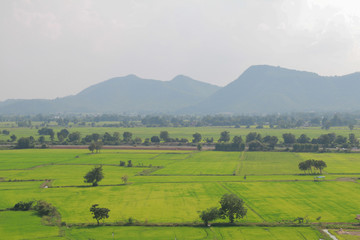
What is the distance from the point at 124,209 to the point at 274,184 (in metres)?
28.0

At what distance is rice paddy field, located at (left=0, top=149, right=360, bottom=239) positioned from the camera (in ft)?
133

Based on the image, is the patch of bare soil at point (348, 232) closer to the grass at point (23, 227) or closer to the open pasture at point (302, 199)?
the open pasture at point (302, 199)

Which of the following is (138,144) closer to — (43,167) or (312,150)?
(43,167)

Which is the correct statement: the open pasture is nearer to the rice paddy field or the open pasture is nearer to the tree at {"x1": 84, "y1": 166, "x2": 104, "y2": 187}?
the rice paddy field

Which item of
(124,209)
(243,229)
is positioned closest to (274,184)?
(243,229)

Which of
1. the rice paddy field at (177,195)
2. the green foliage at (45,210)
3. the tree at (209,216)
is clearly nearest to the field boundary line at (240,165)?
the rice paddy field at (177,195)

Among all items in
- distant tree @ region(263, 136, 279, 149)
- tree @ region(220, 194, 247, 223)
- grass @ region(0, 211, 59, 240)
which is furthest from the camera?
distant tree @ region(263, 136, 279, 149)

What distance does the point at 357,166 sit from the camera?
7869 centimetres

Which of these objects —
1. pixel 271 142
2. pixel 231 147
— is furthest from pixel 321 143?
pixel 231 147

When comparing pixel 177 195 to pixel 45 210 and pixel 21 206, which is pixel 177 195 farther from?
pixel 21 206

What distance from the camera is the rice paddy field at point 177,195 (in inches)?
1596

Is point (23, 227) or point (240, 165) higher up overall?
point (240, 165)

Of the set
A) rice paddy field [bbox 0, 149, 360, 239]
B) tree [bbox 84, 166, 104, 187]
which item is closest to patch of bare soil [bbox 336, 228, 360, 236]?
rice paddy field [bbox 0, 149, 360, 239]

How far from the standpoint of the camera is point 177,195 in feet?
181
